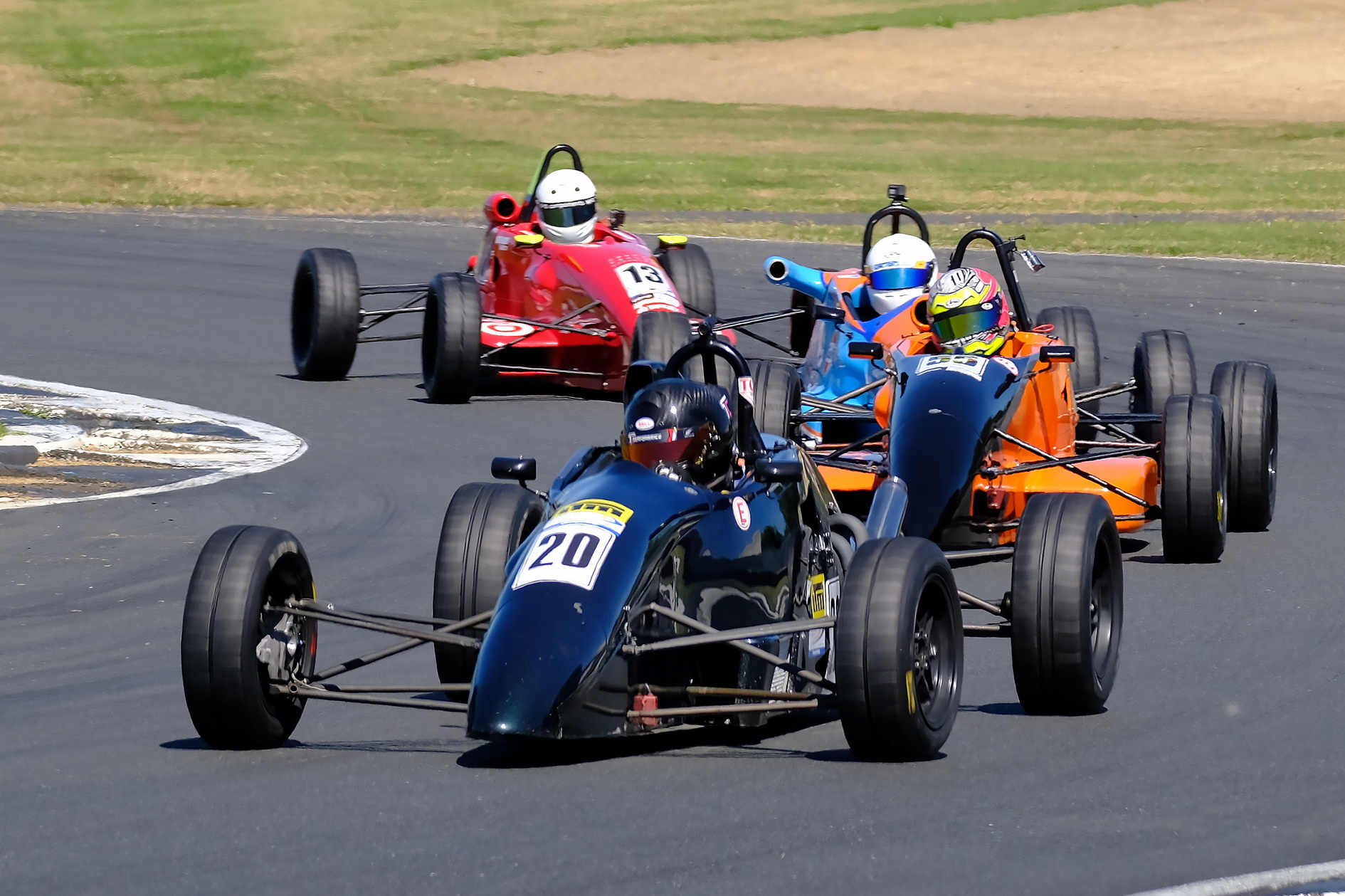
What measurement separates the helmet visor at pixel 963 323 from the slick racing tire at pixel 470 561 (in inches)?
192

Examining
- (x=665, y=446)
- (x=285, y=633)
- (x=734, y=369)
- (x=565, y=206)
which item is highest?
(x=565, y=206)

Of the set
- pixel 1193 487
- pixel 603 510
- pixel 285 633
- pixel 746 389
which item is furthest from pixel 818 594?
pixel 1193 487

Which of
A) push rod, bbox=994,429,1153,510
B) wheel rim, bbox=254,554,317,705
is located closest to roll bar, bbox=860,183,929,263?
push rod, bbox=994,429,1153,510

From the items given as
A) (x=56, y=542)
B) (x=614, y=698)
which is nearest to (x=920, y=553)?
(x=614, y=698)

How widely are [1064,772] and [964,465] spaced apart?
12.1ft

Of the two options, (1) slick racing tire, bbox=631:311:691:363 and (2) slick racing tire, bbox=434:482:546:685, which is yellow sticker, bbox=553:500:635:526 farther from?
(1) slick racing tire, bbox=631:311:691:363

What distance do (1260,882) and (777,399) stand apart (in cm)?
722

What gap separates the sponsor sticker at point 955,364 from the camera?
11453 millimetres

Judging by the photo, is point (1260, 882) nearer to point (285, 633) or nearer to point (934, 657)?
point (934, 657)

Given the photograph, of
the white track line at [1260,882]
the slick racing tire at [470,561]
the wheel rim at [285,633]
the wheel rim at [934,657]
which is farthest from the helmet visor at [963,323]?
the white track line at [1260,882]

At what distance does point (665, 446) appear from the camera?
7910 mm

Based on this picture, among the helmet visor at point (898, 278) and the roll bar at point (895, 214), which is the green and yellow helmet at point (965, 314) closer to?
the helmet visor at point (898, 278)

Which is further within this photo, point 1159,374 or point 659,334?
point 659,334

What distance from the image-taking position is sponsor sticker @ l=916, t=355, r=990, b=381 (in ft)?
37.6
